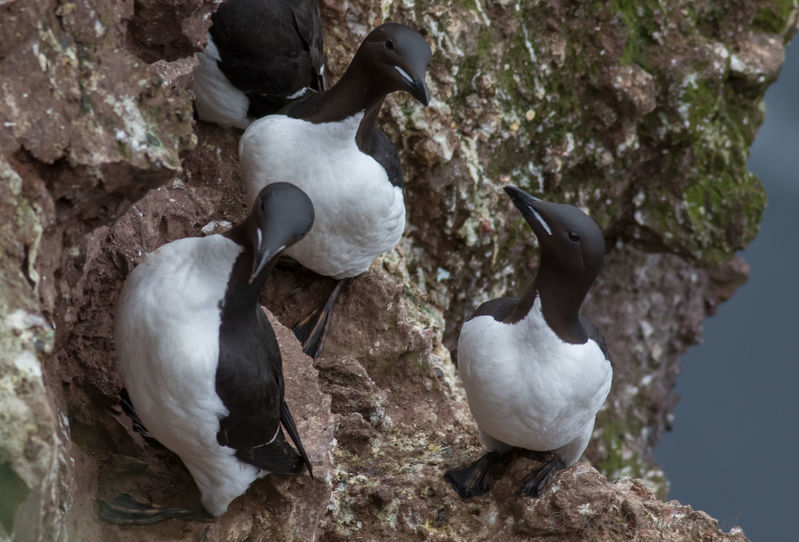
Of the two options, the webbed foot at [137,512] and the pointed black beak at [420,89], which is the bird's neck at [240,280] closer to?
Answer: the webbed foot at [137,512]

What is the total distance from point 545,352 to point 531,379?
13cm

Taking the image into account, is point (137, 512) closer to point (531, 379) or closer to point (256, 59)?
point (531, 379)

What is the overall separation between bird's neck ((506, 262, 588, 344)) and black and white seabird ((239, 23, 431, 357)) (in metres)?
1.05

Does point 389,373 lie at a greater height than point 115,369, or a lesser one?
lesser

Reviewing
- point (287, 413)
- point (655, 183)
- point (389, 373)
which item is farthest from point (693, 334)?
point (287, 413)

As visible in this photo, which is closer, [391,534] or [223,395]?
[223,395]

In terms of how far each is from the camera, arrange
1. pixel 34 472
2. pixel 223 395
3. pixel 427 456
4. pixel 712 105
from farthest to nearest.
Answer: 1. pixel 712 105
2. pixel 427 456
3. pixel 223 395
4. pixel 34 472

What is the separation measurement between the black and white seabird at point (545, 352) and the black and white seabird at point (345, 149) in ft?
2.86

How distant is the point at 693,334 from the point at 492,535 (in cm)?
659

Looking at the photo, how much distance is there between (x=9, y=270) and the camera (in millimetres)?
2822

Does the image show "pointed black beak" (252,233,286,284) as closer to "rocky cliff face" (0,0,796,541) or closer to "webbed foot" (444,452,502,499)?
"rocky cliff face" (0,0,796,541)

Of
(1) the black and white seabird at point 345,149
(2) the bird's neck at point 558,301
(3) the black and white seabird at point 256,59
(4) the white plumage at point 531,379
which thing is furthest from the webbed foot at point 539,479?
(3) the black and white seabird at point 256,59

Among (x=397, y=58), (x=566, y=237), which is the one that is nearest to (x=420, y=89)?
(x=397, y=58)

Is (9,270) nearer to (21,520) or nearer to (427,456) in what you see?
(21,520)
